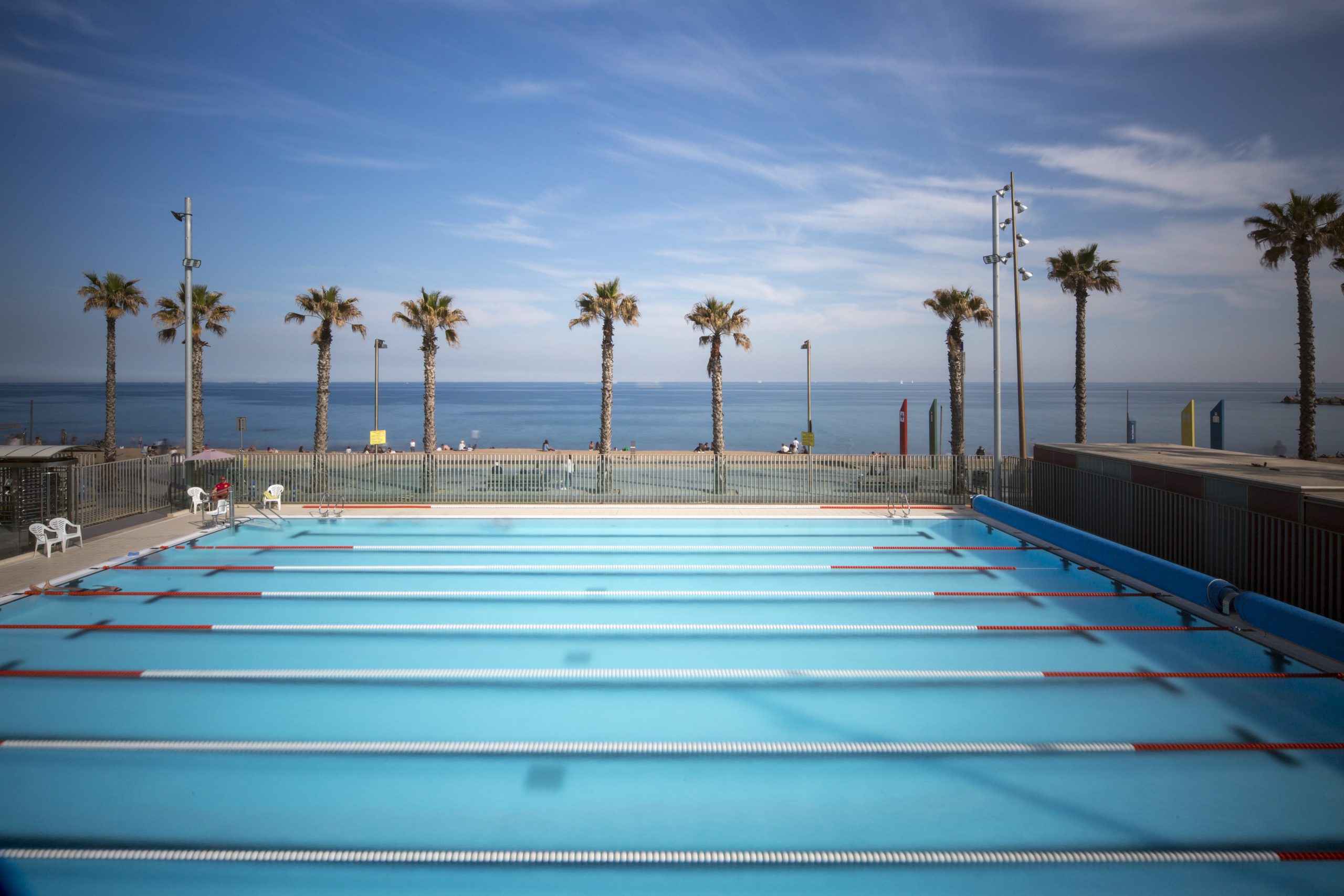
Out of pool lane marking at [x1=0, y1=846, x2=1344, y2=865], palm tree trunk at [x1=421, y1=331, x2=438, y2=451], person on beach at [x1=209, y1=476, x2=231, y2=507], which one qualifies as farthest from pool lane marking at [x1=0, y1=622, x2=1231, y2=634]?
palm tree trunk at [x1=421, y1=331, x2=438, y2=451]

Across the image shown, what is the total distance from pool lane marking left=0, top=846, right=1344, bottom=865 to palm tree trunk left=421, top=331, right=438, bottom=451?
19671 mm

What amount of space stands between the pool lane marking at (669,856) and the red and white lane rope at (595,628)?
4.70 meters

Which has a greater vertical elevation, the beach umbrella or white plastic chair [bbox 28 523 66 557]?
the beach umbrella

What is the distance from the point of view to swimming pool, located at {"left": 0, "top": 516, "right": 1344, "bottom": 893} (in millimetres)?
5125

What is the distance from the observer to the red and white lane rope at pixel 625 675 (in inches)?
326

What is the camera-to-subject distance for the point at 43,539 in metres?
13.5

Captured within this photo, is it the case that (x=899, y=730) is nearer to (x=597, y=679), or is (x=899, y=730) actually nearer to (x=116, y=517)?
(x=597, y=679)

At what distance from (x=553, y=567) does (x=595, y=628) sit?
3431mm

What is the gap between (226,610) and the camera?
1082 cm

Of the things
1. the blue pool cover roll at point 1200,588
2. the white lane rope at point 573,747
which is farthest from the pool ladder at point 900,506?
the white lane rope at point 573,747

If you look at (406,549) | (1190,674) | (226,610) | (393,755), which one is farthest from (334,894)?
(406,549)

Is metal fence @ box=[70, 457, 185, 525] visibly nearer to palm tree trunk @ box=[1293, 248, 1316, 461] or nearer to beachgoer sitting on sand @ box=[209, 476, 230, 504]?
beachgoer sitting on sand @ box=[209, 476, 230, 504]

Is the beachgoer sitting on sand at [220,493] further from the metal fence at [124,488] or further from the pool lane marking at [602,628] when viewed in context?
the pool lane marking at [602,628]

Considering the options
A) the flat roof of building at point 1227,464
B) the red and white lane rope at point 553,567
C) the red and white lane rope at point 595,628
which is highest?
the flat roof of building at point 1227,464
